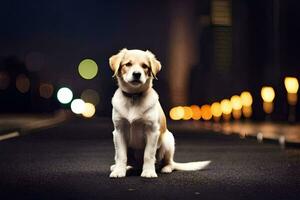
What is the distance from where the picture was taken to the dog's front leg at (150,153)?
30.1 feet

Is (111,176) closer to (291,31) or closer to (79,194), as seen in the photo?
(79,194)

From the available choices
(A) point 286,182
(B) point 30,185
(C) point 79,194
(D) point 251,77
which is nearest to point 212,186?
(A) point 286,182

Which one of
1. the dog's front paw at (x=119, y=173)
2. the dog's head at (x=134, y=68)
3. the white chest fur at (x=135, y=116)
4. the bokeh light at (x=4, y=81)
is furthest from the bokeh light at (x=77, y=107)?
the dog's head at (x=134, y=68)

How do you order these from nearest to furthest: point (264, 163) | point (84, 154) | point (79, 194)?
point (79, 194), point (264, 163), point (84, 154)

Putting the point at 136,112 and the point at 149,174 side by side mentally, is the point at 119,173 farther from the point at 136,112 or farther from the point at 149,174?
the point at 136,112

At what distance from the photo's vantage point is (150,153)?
923 cm

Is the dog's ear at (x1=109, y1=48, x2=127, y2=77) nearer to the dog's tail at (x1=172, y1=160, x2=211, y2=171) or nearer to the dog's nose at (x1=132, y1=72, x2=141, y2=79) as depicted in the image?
the dog's nose at (x1=132, y1=72, x2=141, y2=79)

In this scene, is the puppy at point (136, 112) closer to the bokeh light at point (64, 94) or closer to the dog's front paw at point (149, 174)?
the dog's front paw at point (149, 174)

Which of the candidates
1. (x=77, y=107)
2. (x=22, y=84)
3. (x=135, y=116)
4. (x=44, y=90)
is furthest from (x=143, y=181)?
(x=77, y=107)

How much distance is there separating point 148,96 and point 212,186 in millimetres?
1588

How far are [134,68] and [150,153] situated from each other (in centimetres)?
125

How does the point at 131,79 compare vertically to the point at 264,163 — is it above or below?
above

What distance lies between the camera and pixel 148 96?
30.6ft

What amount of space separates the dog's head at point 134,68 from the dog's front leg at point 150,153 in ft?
2.13
